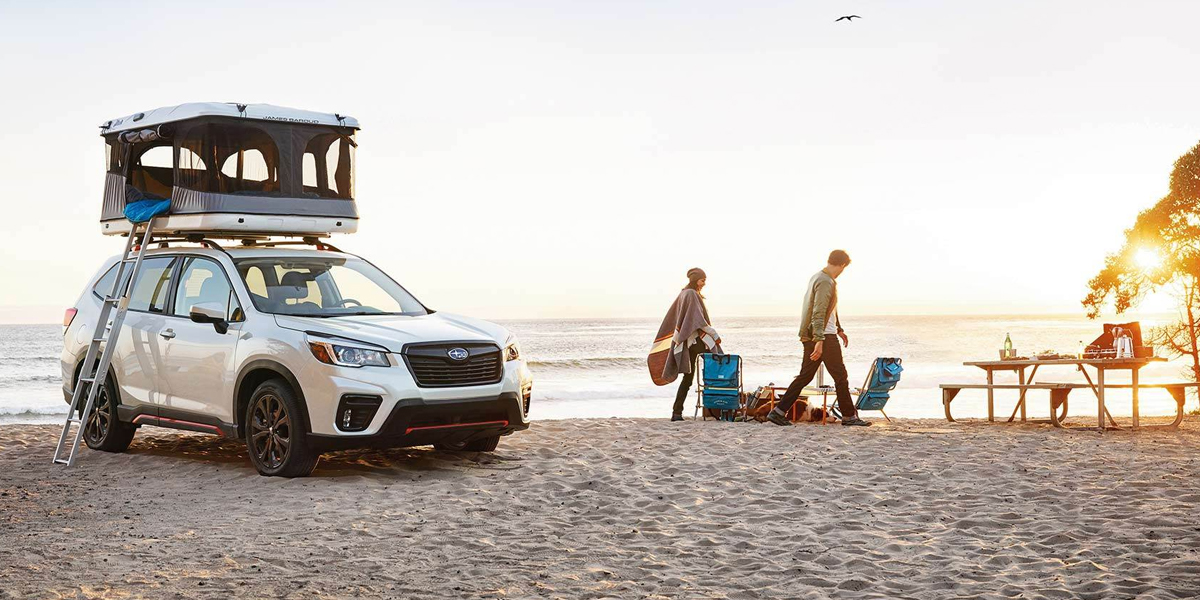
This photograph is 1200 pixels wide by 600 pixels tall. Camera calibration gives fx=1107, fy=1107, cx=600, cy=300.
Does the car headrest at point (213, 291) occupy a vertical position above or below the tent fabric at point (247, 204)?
below

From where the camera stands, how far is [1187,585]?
533cm

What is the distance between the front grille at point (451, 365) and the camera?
28.8ft

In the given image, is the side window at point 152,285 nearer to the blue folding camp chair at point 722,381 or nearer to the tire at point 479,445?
the tire at point 479,445

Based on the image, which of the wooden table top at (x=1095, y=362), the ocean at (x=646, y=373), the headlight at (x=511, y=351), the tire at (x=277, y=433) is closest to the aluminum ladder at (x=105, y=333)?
the tire at (x=277, y=433)

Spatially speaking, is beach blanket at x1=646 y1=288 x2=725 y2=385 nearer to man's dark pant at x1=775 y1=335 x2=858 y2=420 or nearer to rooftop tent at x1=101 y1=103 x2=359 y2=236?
man's dark pant at x1=775 y1=335 x2=858 y2=420

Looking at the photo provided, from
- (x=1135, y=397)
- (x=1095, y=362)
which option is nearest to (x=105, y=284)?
(x=1095, y=362)

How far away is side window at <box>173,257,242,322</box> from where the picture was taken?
951cm

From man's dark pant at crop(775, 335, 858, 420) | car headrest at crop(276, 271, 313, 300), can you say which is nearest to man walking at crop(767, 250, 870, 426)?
man's dark pant at crop(775, 335, 858, 420)

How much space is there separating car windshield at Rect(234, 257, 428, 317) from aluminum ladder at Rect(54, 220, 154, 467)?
1.26 meters

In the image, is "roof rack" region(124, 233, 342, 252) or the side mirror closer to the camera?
the side mirror

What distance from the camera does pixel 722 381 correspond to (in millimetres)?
13352

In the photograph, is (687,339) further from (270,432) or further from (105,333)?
(105,333)

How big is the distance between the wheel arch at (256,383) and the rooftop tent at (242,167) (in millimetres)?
1454

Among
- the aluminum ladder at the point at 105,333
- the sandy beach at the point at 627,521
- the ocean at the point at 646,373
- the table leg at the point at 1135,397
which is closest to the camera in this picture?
the sandy beach at the point at 627,521
